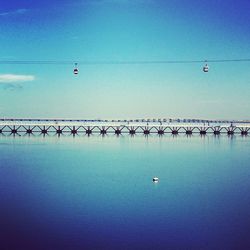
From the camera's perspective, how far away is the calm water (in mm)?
13359

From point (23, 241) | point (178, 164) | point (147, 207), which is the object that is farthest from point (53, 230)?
point (178, 164)

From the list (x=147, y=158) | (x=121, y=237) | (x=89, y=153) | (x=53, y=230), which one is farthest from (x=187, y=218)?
(x=89, y=153)

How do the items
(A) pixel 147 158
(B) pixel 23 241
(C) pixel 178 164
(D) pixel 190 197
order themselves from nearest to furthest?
(B) pixel 23 241, (D) pixel 190 197, (C) pixel 178 164, (A) pixel 147 158

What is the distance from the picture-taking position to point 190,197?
19.7 meters

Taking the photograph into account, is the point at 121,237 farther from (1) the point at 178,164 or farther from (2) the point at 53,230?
(1) the point at 178,164

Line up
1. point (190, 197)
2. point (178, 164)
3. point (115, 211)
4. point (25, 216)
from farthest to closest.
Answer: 1. point (178, 164)
2. point (190, 197)
3. point (115, 211)
4. point (25, 216)

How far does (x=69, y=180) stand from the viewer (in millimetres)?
24484

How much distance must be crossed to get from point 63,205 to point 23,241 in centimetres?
464

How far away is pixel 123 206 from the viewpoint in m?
A: 17.7

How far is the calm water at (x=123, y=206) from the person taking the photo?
13.4 m

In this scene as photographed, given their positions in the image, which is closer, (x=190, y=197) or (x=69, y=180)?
(x=190, y=197)

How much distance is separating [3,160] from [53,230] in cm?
2114

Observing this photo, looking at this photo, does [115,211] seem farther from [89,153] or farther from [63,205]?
[89,153]

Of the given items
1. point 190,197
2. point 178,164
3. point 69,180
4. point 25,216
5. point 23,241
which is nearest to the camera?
point 23,241
